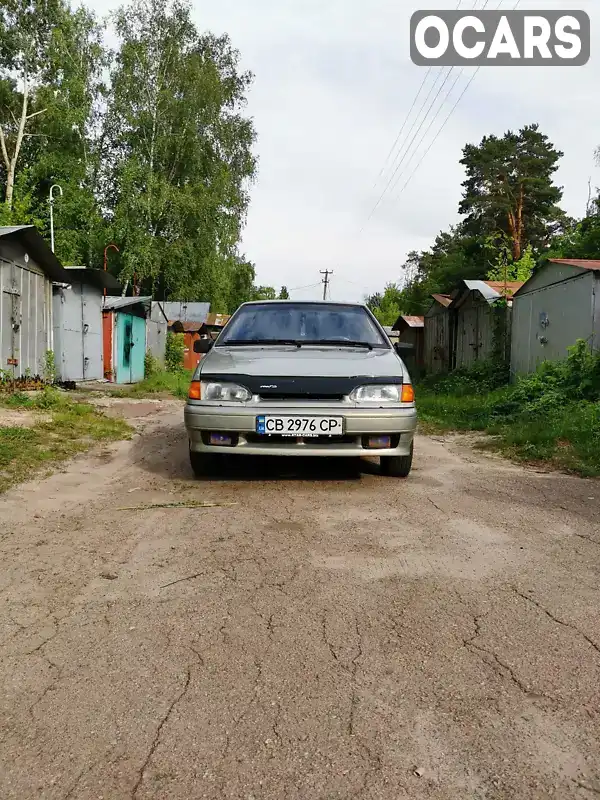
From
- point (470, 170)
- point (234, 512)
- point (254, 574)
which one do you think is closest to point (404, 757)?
point (254, 574)

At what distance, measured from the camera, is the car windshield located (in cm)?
570

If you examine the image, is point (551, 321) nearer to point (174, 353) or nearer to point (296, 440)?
point (296, 440)

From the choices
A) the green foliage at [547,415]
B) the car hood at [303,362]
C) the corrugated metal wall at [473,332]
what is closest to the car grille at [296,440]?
the car hood at [303,362]

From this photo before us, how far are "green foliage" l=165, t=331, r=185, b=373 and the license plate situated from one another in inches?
966

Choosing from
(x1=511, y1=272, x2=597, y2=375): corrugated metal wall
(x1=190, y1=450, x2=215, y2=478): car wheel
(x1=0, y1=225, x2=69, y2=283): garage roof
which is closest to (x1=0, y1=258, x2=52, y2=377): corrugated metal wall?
(x1=0, y1=225, x2=69, y2=283): garage roof

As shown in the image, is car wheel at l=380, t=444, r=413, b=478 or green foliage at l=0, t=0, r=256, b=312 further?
green foliage at l=0, t=0, r=256, b=312

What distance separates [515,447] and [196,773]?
6.45 metres

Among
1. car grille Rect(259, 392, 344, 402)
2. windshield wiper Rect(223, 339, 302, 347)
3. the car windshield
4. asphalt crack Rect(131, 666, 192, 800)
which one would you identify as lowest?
asphalt crack Rect(131, 666, 192, 800)

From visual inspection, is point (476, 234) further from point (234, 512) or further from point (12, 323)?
point (234, 512)

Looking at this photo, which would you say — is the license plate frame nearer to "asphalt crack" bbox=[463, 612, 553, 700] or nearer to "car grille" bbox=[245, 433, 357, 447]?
"car grille" bbox=[245, 433, 357, 447]

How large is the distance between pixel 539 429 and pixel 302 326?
3.72 meters

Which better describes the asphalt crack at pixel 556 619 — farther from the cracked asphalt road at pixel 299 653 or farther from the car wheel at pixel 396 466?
the car wheel at pixel 396 466

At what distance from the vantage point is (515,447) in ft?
24.2

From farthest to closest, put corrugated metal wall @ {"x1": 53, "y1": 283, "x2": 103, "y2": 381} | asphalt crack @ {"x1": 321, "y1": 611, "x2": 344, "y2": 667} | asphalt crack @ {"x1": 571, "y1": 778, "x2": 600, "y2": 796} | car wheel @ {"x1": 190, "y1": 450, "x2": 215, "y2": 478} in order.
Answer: corrugated metal wall @ {"x1": 53, "y1": 283, "x2": 103, "y2": 381} → car wheel @ {"x1": 190, "y1": 450, "x2": 215, "y2": 478} → asphalt crack @ {"x1": 321, "y1": 611, "x2": 344, "y2": 667} → asphalt crack @ {"x1": 571, "y1": 778, "x2": 600, "y2": 796}
